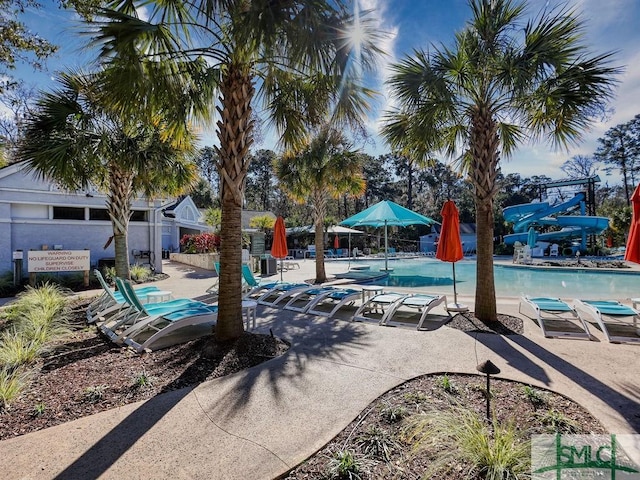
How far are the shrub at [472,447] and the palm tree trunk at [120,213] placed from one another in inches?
395

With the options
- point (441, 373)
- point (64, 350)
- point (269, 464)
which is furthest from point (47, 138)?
point (441, 373)

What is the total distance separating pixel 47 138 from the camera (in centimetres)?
780

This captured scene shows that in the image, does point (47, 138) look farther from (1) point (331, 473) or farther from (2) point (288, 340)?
(1) point (331, 473)

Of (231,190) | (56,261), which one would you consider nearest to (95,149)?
(231,190)

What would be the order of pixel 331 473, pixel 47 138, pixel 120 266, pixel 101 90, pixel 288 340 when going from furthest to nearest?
pixel 120 266 → pixel 47 138 → pixel 288 340 → pixel 101 90 → pixel 331 473

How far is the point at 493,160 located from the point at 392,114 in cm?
251

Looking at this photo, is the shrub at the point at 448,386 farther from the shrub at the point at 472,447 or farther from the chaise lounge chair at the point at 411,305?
the chaise lounge chair at the point at 411,305

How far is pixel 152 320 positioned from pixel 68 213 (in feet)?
44.5

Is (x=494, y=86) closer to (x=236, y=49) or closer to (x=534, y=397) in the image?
(x=236, y=49)

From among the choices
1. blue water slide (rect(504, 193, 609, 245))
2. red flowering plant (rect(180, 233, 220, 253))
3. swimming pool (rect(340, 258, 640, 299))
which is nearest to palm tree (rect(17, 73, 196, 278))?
swimming pool (rect(340, 258, 640, 299))

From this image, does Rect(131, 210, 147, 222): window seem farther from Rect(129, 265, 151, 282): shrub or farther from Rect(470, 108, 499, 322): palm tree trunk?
Rect(470, 108, 499, 322): palm tree trunk

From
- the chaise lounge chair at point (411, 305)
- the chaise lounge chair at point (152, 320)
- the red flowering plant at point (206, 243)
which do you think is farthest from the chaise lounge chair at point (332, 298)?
the red flowering plant at point (206, 243)

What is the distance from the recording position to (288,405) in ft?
12.0

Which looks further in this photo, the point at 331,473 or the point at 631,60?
the point at 631,60
